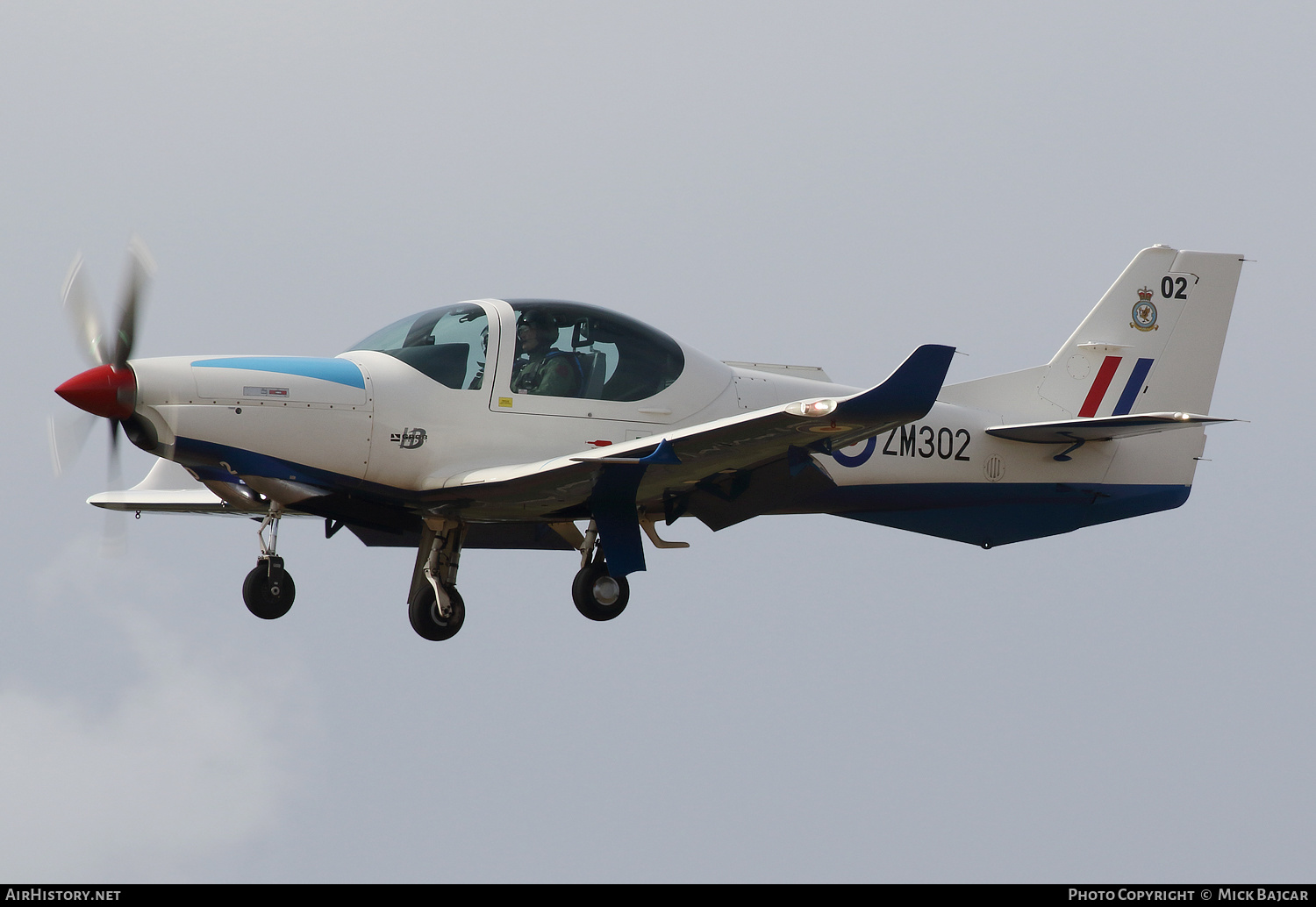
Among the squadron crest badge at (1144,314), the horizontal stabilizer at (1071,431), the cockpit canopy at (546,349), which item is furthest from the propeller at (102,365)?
the squadron crest badge at (1144,314)

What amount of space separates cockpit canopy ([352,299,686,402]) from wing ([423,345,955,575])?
832 mm

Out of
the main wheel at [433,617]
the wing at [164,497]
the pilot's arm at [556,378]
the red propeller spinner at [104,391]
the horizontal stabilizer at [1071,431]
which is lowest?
the main wheel at [433,617]

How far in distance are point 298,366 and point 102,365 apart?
1569mm

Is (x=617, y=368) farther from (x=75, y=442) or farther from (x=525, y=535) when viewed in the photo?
(x=75, y=442)

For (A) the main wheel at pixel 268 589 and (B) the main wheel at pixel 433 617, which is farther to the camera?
(B) the main wheel at pixel 433 617

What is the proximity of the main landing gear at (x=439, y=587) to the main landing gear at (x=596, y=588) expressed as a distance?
1.09m

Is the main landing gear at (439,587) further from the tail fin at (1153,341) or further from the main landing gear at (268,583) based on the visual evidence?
the tail fin at (1153,341)

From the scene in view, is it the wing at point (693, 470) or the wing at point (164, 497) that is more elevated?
the wing at point (693, 470)

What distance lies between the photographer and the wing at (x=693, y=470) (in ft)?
33.3

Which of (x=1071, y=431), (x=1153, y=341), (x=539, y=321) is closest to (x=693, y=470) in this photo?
(x=539, y=321)

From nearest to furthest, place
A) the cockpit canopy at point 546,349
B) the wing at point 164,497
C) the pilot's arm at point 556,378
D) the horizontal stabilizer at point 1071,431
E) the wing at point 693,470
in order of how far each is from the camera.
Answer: the wing at point 693,470 < the cockpit canopy at point 546,349 < the pilot's arm at point 556,378 < the horizontal stabilizer at point 1071,431 < the wing at point 164,497

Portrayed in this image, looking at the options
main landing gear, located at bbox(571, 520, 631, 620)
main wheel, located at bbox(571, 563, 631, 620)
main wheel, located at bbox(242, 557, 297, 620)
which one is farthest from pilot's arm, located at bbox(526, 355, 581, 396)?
main wheel, located at bbox(242, 557, 297, 620)

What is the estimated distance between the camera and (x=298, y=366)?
1218 centimetres

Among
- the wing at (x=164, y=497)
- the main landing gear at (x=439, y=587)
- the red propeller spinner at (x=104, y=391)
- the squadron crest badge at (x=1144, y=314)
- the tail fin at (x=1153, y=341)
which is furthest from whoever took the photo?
the squadron crest badge at (x=1144, y=314)
